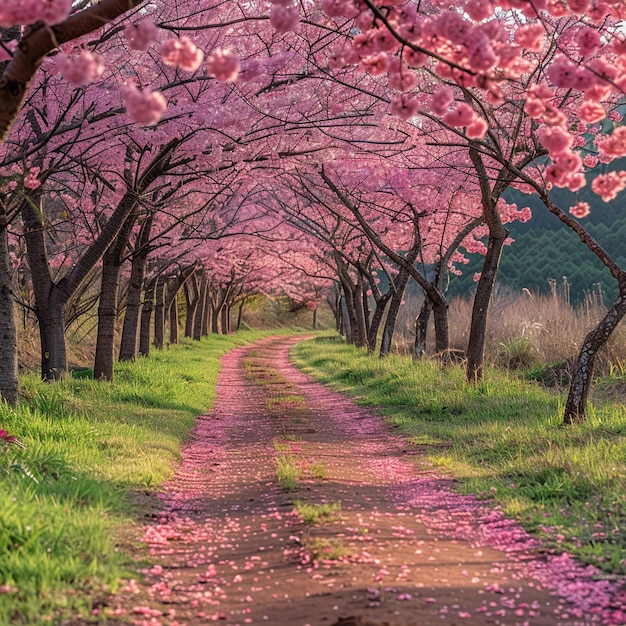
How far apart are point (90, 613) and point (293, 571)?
48.3 inches

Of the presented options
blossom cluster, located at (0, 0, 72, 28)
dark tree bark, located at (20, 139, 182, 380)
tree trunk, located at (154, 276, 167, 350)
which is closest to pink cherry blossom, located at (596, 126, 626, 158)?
blossom cluster, located at (0, 0, 72, 28)

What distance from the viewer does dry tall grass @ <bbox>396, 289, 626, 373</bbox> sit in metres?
15.4

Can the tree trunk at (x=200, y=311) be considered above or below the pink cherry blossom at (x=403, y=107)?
below

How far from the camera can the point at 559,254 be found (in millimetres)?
52375

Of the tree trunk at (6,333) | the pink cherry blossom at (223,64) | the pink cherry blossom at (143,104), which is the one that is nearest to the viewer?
the pink cherry blossom at (143,104)

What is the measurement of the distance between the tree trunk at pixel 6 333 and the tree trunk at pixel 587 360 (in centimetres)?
650

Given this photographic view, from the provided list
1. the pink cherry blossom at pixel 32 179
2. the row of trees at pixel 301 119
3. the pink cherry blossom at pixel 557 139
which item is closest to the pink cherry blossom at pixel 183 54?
the row of trees at pixel 301 119

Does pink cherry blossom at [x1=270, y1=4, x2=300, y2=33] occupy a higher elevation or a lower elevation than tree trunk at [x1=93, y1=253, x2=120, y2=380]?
higher

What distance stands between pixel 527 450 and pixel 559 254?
46925mm

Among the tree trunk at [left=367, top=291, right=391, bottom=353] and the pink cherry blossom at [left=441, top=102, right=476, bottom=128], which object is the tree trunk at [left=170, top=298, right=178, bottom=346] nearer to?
the tree trunk at [left=367, top=291, right=391, bottom=353]

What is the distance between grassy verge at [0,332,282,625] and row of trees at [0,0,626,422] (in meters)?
1.08

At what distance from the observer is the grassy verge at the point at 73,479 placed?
4062mm

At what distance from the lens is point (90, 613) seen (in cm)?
388

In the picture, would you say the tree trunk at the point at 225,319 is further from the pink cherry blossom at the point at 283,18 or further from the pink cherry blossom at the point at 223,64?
the pink cherry blossom at the point at 223,64
